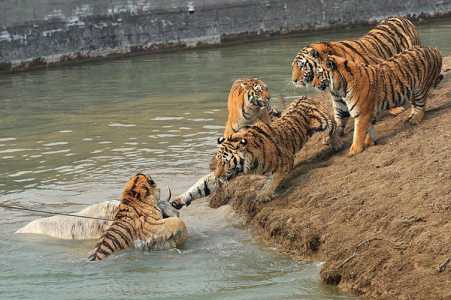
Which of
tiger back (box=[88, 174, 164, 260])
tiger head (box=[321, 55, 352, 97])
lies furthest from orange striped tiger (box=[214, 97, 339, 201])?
tiger back (box=[88, 174, 164, 260])

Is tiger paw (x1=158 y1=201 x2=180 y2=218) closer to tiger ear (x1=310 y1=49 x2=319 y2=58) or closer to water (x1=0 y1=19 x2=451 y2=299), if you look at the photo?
water (x1=0 y1=19 x2=451 y2=299)

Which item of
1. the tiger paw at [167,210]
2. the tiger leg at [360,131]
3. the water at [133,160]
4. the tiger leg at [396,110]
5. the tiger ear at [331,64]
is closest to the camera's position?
the water at [133,160]

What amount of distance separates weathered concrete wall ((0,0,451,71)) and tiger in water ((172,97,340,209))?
38.9 feet

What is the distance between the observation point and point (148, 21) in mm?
20844

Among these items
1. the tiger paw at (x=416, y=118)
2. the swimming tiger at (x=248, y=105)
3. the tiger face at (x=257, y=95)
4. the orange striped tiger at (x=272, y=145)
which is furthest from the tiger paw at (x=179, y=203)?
the tiger paw at (x=416, y=118)

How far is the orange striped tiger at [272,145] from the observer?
760cm

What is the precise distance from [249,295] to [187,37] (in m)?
15.6

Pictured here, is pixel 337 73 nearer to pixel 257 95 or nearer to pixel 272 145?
pixel 272 145

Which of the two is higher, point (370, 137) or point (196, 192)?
point (370, 137)

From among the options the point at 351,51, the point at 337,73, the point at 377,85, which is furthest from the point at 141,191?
the point at 351,51

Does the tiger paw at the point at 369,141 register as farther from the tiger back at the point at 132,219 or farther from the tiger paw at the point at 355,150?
the tiger back at the point at 132,219

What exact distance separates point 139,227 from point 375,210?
186cm

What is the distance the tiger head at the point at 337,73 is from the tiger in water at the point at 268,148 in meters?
0.37

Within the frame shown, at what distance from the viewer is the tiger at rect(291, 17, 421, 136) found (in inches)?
324
